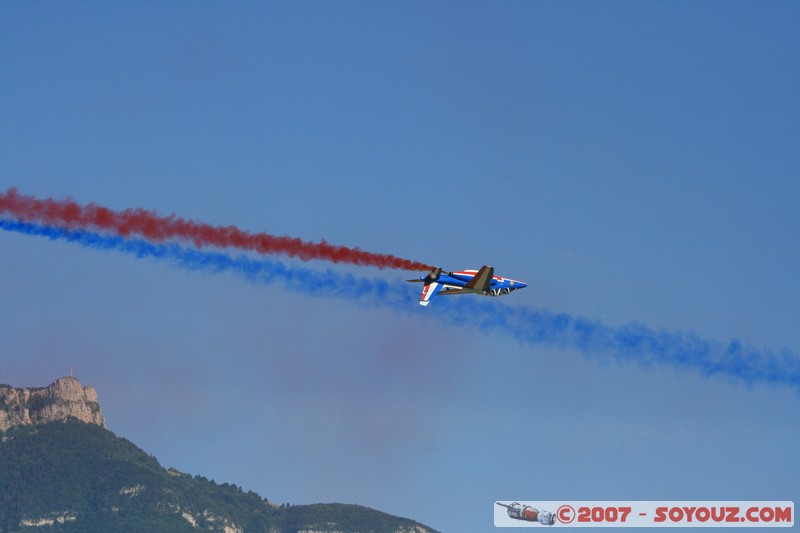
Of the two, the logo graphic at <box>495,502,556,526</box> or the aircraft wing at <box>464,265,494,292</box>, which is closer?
the logo graphic at <box>495,502,556,526</box>

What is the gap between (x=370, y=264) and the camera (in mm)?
143125

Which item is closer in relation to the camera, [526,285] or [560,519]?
[560,519]

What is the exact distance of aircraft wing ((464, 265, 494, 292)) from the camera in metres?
153

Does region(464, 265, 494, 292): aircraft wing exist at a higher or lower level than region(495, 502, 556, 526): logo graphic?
higher

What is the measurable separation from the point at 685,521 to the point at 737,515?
5.53m

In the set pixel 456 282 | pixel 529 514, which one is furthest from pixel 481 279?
pixel 529 514

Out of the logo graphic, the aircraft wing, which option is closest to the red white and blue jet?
the aircraft wing

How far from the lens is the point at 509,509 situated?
155 meters

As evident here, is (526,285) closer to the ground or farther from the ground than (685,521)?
farther from the ground

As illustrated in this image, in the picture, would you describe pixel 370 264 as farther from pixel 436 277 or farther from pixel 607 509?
pixel 607 509

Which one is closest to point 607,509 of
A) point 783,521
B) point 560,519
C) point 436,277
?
point 560,519

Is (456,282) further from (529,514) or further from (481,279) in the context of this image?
(529,514)

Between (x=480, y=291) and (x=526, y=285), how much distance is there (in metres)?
9.08

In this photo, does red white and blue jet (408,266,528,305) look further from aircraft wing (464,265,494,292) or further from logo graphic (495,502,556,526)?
logo graphic (495,502,556,526)
